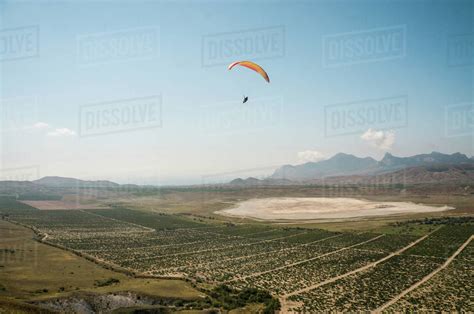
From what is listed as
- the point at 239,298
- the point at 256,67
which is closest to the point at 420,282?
the point at 239,298

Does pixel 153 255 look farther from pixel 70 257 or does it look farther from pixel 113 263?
pixel 70 257

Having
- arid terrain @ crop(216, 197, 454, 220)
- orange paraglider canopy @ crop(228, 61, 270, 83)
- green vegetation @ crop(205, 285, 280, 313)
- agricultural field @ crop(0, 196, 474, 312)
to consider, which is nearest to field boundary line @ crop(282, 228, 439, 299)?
agricultural field @ crop(0, 196, 474, 312)

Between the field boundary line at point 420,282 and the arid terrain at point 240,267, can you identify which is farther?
the arid terrain at point 240,267

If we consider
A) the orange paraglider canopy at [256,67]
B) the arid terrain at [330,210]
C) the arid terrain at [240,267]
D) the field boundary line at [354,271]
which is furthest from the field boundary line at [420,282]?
the arid terrain at [330,210]

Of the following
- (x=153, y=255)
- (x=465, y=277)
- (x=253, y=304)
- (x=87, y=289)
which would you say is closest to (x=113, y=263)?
(x=153, y=255)

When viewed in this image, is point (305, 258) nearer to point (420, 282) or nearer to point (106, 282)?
point (420, 282)

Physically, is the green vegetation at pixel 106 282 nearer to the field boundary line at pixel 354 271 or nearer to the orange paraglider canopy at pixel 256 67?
the field boundary line at pixel 354 271

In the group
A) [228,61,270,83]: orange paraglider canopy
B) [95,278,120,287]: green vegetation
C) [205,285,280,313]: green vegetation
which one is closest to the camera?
[205,285,280,313]: green vegetation

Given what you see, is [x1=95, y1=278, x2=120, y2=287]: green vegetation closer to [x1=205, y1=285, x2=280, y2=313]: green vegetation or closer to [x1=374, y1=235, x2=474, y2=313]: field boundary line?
[x1=205, y1=285, x2=280, y2=313]: green vegetation
